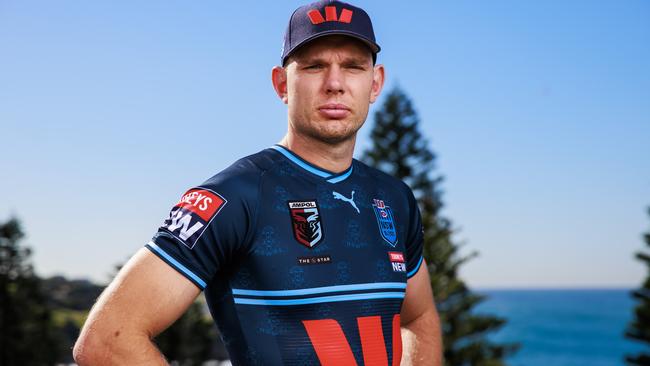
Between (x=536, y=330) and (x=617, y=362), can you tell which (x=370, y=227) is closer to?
(x=617, y=362)

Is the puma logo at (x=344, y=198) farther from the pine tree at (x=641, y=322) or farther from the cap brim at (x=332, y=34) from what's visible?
the pine tree at (x=641, y=322)

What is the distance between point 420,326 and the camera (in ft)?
11.1

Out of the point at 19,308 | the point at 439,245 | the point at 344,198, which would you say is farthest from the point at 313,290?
the point at 19,308

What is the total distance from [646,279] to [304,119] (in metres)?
35.7

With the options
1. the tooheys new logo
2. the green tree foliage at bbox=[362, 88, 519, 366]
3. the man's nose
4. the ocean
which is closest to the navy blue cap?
the man's nose

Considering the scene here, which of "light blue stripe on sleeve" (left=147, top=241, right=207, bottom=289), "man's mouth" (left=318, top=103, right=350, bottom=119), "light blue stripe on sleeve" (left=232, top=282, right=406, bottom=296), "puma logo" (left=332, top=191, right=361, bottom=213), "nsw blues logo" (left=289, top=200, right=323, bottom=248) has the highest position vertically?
"man's mouth" (left=318, top=103, right=350, bottom=119)

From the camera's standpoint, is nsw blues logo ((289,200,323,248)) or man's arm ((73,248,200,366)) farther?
nsw blues logo ((289,200,323,248))

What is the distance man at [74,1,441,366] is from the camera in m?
2.29

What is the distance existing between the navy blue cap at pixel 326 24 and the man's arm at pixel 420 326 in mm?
1281

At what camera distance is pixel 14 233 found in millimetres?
39875

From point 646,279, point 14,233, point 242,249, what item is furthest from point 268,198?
point 14,233

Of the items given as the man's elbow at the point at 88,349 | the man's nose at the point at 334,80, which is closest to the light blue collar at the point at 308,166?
the man's nose at the point at 334,80

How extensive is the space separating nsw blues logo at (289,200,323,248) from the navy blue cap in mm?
692

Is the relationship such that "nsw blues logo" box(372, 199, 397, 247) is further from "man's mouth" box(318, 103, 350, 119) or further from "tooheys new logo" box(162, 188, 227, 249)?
"tooheys new logo" box(162, 188, 227, 249)
